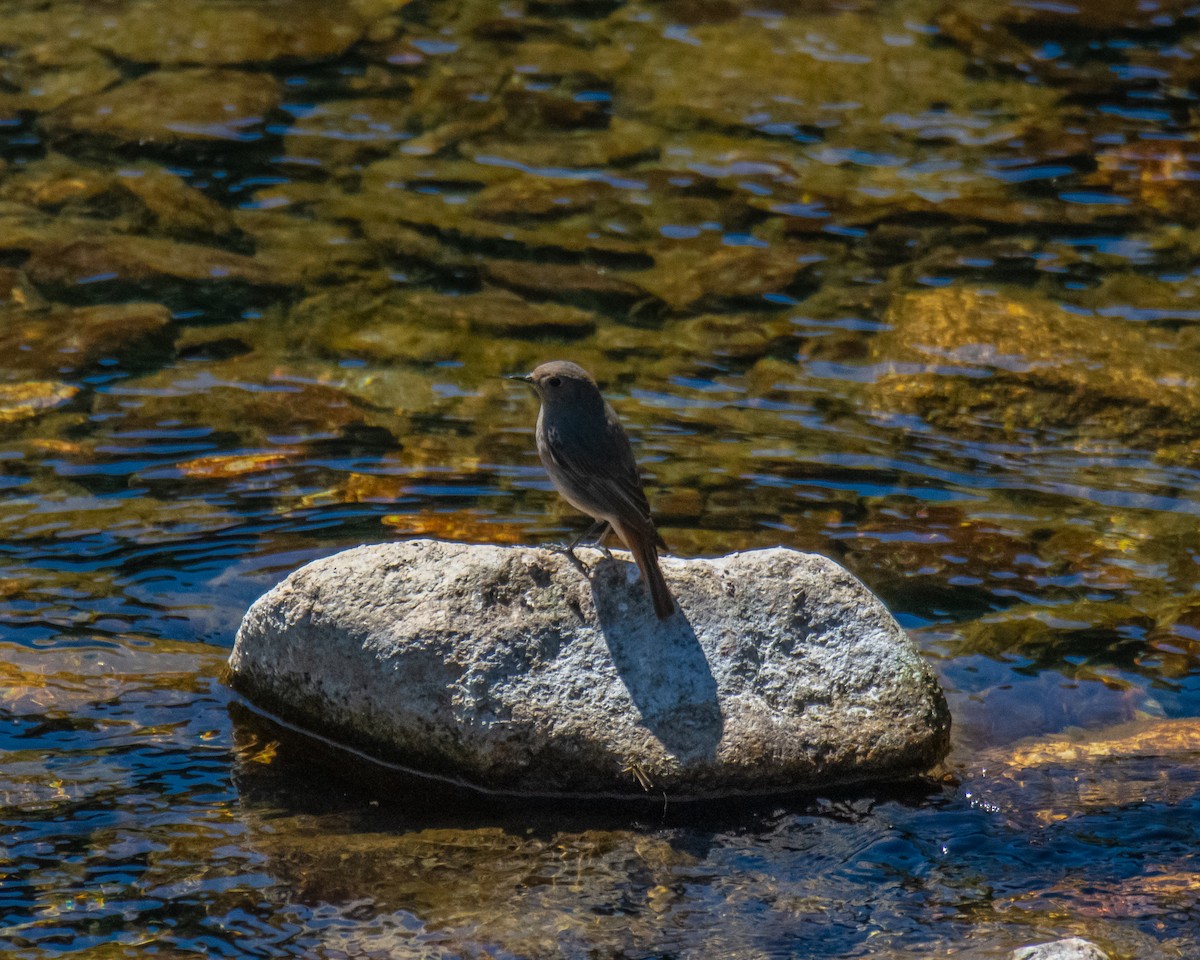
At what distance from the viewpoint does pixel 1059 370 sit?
9.98 m

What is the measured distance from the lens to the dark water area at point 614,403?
549 centimetres

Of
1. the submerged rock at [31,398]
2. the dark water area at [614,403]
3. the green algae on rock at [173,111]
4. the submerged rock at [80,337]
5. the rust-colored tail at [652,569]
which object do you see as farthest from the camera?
the green algae on rock at [173,111]

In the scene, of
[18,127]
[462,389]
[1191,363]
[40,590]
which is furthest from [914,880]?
[18,127]

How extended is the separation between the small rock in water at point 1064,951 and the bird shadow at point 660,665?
143 centimetres

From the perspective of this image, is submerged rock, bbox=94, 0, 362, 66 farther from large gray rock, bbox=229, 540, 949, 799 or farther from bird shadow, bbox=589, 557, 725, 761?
bird shadow, bbox=589, 557, 725, 761

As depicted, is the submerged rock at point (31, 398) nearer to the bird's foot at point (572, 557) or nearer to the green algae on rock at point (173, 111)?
the green algae on rock at point (173, 111)

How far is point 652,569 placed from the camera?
5.96 m

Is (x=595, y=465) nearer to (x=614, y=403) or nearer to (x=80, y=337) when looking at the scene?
(x=614, y=403)

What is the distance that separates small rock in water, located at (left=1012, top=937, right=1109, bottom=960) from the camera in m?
4.78

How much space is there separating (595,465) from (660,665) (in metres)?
0.97

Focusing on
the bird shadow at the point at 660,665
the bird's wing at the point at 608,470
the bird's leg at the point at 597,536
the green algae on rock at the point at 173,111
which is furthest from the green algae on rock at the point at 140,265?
the bird shadow at the point at 660,665

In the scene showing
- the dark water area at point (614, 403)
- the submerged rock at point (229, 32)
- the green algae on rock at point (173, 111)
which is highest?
the submerged rock at point (229, 32)

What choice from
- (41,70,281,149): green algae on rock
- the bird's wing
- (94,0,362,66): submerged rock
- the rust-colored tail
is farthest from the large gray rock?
(94,0,362,66): submerged rock

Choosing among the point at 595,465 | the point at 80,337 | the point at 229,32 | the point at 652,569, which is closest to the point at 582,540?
the point at 595,465
